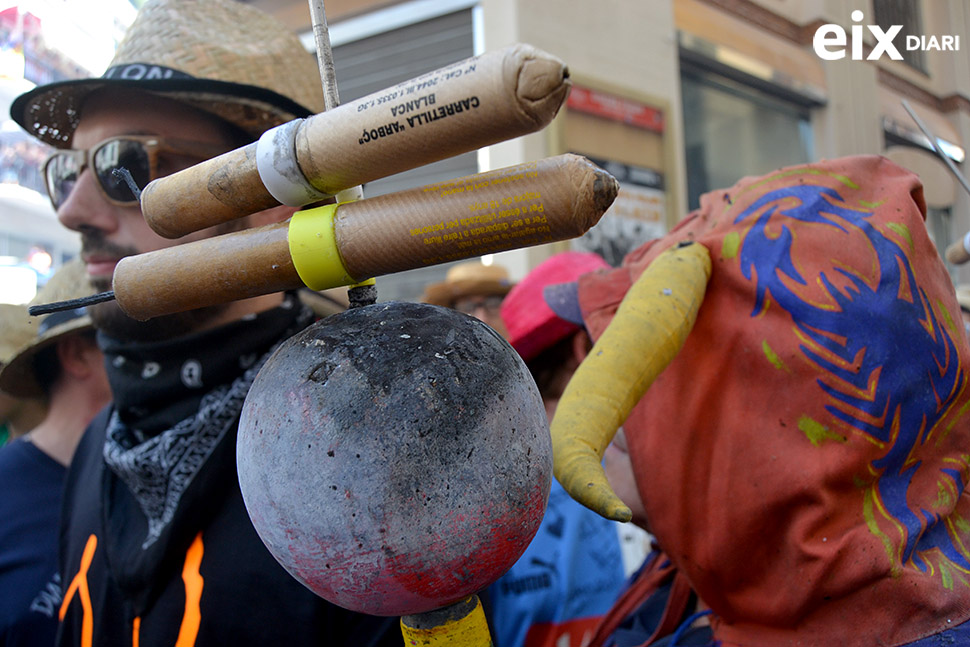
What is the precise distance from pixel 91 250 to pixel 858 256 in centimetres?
152

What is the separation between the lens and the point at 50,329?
2461mm

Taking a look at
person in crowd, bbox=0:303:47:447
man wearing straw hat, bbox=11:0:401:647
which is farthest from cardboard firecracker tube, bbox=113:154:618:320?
person in crowd, bbox=0:303:47:447

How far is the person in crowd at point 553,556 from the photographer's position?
1749 mm

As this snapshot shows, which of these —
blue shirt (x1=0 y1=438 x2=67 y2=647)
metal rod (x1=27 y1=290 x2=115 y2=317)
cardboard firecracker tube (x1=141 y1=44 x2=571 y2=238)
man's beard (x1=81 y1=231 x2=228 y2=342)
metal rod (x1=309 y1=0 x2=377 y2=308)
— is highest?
metal rod (x1=309 y1=0 x2=377 y2=308)

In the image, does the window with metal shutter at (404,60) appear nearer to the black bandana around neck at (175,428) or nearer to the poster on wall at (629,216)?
the poster on wall at (629,216)

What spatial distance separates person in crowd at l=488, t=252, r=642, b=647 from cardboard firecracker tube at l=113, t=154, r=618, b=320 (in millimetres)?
893

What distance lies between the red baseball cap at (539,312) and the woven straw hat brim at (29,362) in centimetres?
144

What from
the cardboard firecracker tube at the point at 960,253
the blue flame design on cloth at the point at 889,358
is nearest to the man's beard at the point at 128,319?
the blue flame design on cloth at the point at 889,358

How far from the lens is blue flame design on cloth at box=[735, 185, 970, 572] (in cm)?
107

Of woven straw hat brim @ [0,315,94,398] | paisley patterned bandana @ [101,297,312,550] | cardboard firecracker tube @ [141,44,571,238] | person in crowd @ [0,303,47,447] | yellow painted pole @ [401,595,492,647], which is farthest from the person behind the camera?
person in crowd @ [0,303,47,447]

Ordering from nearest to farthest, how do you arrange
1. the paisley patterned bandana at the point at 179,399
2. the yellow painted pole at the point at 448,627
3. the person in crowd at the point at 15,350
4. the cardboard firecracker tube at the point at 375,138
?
1. the cardboard firecracker tube at the point at 375,138
2. the yellow painted pole at the point at 448,627
3. the paisley patterned bandana at the point at 179,399
4. the person in crowd at the point at 15,350

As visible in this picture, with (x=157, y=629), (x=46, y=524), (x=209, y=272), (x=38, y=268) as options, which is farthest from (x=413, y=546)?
A: (x=38, y=268)

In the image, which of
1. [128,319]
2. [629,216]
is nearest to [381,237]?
[128,319]

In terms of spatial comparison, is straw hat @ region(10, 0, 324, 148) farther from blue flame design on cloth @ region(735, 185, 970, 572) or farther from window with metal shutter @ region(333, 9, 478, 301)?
window with metal shutter @ region(333, 9, 478, 301)
